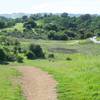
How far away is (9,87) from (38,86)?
1.64 m

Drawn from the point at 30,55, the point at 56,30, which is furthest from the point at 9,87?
the point at 56,30

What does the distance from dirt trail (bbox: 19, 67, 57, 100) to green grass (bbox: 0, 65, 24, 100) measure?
0.42 metres

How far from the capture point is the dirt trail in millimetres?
19500

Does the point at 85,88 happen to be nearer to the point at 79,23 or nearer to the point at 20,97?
the point at 20,97

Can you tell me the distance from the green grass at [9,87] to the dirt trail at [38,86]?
16.4 inches

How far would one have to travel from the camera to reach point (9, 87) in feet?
73.1

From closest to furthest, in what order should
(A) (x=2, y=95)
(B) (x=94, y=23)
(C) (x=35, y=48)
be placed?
(A) (x=2, y=95)
(C) (x=35, y=48)
(B) (x=94, y=23)

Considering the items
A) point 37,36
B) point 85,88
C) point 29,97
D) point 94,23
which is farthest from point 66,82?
point 94,23

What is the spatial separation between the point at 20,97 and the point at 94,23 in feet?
481

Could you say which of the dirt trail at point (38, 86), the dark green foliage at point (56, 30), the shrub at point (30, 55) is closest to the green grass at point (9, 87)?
the dirt trail at point (38, 86)

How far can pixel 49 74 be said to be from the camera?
27906 millimetres

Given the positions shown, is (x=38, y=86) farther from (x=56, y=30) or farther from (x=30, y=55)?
(x=56, y=30)

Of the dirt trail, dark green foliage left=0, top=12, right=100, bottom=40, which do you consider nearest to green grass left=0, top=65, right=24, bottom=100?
the dirt trail

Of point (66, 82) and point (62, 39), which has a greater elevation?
point (66, 82)
